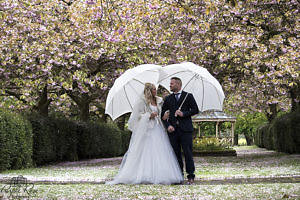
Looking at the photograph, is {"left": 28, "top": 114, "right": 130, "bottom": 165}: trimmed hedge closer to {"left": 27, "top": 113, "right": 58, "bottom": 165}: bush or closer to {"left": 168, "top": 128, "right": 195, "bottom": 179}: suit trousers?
{"left": 27, "top": 113, "right": 58, "bottom": 165}: bush

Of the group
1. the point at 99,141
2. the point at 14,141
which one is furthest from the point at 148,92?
the point at 99,141

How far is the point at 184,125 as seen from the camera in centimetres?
842

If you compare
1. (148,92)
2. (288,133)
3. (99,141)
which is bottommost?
(99,141)

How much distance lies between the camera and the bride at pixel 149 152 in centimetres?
845

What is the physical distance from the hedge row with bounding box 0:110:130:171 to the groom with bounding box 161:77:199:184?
19.7ft

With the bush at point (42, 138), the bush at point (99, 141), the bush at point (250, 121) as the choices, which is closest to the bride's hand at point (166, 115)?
the bush at point (42, 138)

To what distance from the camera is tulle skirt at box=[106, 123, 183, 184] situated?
8422 mm

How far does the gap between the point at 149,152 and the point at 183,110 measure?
1.06m

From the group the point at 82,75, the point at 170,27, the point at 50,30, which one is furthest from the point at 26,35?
the point at 170,27

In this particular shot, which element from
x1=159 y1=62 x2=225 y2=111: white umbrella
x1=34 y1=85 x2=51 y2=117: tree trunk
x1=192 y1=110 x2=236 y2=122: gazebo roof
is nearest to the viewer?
x1=159 y1=62 x2=225 y2=111: white umbrella

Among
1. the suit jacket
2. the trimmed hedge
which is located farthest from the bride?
the trimmed hedge

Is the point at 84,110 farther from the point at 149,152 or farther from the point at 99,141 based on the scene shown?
the point at 149,152

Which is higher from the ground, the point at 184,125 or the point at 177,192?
the point at 184,125

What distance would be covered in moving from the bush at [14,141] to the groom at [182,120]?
5.99 meters
